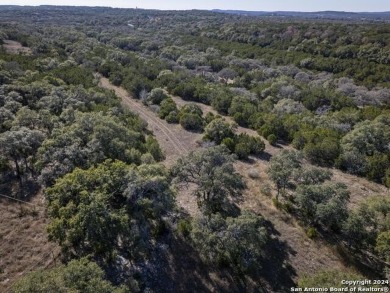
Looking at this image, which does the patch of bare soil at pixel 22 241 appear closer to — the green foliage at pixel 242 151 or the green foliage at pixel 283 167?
the green foliage at pixel 283 167

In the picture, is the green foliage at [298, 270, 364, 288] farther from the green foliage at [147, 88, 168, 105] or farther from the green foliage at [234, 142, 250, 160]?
the green foliage at [147, 88, 168, 105]

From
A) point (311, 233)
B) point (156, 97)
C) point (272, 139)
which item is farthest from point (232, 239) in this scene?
point (156, 97)

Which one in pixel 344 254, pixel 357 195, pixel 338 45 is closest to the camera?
pixel 344 254

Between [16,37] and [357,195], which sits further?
[16,37]

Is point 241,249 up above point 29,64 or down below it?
below

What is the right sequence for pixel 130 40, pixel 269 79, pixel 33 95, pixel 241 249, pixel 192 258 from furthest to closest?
1. pixel 130 40
2. pixel 269 79
3. pixel 33 95
4. pixel 192 258
5. pixel 241 249

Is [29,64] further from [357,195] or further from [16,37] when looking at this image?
[357,195]

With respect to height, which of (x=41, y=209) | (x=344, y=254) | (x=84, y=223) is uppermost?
(x=84, y=223)

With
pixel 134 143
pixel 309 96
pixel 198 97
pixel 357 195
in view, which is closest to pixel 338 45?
pixel 309 96

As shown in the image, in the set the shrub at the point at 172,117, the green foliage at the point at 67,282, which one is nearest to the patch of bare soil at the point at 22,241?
the green foliage at the point at 67,282
